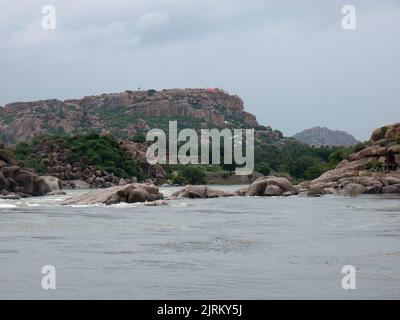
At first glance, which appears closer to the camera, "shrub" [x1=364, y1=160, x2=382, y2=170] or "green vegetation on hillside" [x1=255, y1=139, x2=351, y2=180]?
"shrub" [x1=364, y1=160, x2=382, y2=170]

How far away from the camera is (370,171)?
267ft

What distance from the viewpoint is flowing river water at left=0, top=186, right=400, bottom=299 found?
1817 centimetres

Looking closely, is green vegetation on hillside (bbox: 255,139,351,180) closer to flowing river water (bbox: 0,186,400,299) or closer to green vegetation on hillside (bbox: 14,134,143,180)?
green vegetation on hillside (bbox: 14,134,143,180)

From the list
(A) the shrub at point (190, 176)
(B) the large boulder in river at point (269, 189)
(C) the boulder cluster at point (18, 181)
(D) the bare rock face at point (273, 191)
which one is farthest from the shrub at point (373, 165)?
(A) the shrub at point (190, 176)

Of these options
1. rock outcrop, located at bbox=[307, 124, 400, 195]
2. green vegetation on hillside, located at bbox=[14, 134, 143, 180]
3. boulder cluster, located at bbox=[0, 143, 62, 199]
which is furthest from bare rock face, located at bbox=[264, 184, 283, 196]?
green vegetation on hillside, located at bbox=[14, 134, 143, 180]

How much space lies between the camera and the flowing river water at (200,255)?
18.2 m

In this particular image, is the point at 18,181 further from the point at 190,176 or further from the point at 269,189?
the point at 190,176

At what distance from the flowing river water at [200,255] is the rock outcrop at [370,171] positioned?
2938 centimetres

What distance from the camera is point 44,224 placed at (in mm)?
36750

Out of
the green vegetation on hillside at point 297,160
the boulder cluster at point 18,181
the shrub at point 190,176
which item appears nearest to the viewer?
the boulder cluster at point 18,181

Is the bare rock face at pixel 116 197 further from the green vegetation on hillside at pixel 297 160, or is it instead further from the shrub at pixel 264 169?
the shrub at pixel 264 169

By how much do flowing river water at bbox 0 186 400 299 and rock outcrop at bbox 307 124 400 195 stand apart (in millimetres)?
29381
